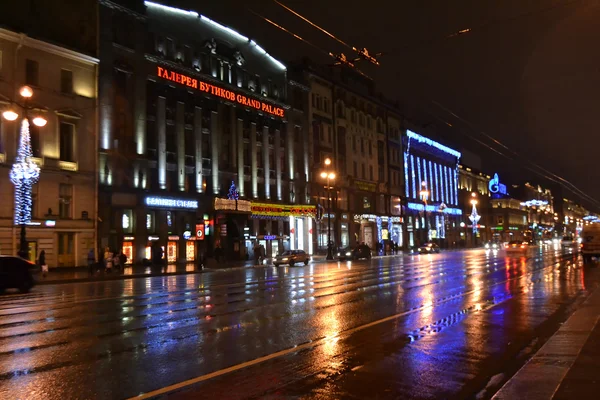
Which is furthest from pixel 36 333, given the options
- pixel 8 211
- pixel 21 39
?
pixel 21 39

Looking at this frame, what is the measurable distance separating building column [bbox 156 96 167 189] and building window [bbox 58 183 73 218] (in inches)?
313

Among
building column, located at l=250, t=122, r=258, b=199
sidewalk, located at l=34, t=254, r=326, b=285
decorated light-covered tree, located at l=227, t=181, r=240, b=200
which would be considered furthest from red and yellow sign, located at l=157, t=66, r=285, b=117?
sidewalk, located at l=34, t=254, r=326, b=285

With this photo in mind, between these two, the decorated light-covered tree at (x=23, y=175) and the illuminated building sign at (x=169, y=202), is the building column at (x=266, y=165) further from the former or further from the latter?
the decorated light-covered tree at (x=23, y=175)

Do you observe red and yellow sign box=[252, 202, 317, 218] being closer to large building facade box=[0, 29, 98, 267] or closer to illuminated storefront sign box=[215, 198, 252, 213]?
illuminated storefront sign box=[215, 198, 252, 213]

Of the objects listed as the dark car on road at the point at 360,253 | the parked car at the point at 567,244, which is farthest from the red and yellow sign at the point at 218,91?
the parked car at the point at 567,244

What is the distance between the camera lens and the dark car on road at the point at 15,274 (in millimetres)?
21812

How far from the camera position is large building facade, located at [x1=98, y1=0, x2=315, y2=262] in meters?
41.6

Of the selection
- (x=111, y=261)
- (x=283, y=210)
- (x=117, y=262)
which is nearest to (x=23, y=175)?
(x=111, y=261)

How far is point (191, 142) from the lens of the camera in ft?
158

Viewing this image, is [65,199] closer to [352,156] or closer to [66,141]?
[66,141]

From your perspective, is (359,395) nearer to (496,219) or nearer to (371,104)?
(371,104)

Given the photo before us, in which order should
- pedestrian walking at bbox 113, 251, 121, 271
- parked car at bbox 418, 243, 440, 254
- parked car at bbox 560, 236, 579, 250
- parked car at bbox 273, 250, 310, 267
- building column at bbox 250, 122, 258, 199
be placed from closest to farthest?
pedestrian walking at bbox 113, 251, 121, 271 < parked car at bbox 273, 250, 310, 267 < building column at bbox 250, 122, 258, 199 < parked car at bbox 418, 243, 440, 254 < parked car at bbox 560, 236, 579, 250

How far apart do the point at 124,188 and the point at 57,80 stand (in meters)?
8.88

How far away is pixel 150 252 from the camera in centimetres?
4309
